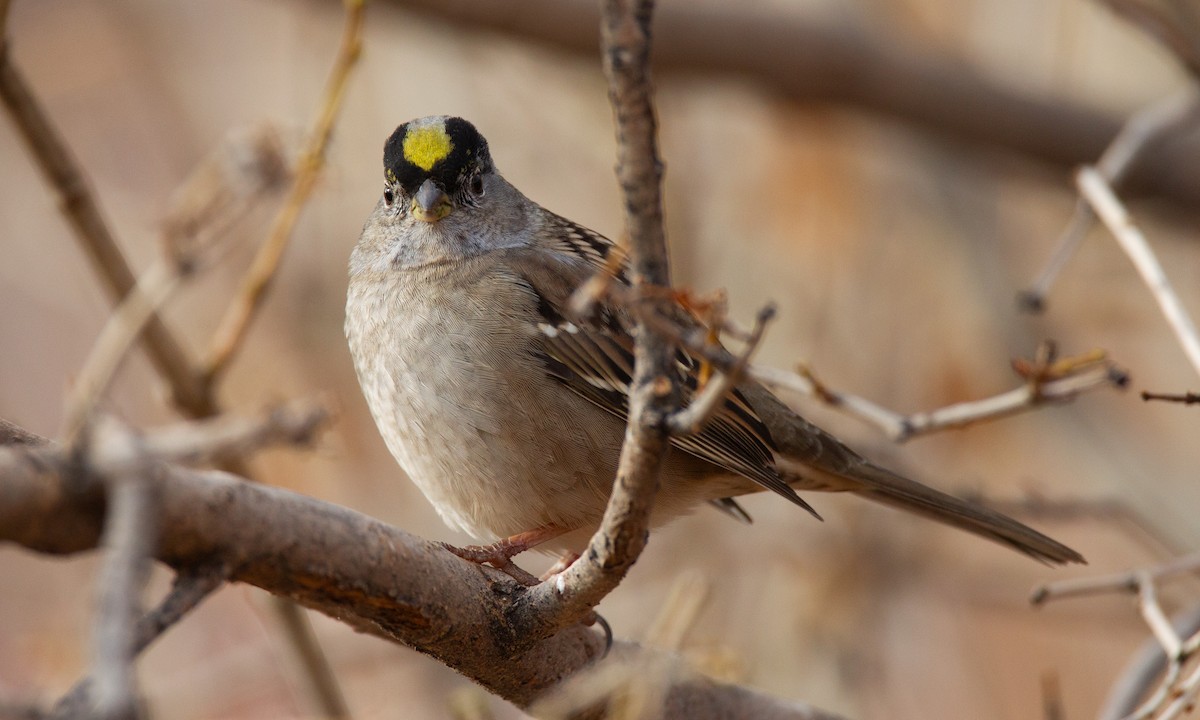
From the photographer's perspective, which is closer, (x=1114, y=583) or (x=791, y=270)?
(x=1114, y=583)

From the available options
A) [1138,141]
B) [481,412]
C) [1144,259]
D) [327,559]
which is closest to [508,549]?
[481,412]

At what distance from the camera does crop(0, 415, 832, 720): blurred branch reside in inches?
57.7

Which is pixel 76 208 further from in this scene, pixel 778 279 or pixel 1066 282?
pixel 1066 282

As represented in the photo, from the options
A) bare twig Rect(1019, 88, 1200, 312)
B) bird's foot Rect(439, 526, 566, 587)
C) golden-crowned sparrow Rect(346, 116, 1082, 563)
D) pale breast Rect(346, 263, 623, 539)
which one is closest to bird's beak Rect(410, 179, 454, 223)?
golden-crowned sparrow Rect(346, 116, 1082, 563)

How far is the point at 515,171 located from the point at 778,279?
60.2 inches

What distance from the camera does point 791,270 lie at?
6.57m

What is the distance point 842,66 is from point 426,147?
282cm

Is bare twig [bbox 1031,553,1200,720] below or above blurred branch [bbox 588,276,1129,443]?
below

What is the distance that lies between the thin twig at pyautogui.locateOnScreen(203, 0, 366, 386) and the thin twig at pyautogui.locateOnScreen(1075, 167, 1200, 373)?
2059mm

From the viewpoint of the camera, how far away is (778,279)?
652 cm

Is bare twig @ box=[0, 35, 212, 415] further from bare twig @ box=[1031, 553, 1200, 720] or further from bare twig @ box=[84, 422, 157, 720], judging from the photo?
bare twig @ box=[1031, 553, 1200, 720]

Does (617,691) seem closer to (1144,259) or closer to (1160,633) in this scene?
(1160,633)

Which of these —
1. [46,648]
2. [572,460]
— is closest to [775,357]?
[572,460]

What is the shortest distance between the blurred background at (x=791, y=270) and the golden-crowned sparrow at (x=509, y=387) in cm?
134
